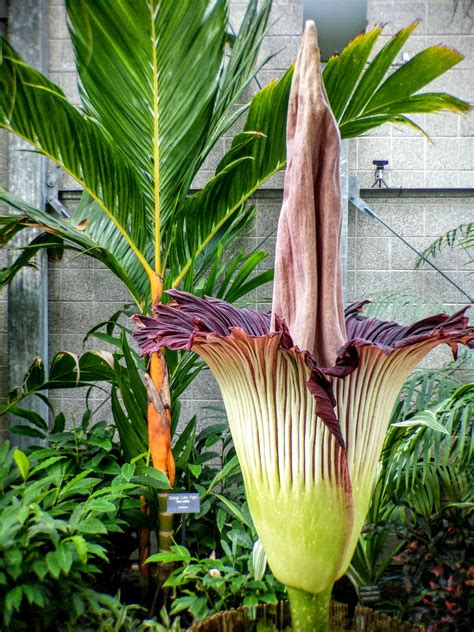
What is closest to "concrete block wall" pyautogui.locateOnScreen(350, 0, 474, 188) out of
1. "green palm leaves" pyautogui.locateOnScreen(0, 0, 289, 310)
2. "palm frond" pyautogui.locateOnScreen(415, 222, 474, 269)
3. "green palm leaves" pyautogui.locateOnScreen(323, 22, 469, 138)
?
"palm frond" pyautogui.locateOnScreen(415, 222, 474, 269)

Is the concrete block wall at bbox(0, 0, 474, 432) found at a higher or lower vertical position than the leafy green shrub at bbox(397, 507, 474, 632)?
higher

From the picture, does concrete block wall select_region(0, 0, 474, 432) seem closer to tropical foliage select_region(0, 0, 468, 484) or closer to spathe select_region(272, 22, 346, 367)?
tropical foliage select_region(0, 0, 468, 484)

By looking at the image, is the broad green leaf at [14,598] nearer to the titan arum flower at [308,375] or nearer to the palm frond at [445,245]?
the titan arum flower at [308,375]

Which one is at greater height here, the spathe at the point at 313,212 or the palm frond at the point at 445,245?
the palm frond at the point at 445,245

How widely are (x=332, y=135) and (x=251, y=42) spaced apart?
1.03 meters

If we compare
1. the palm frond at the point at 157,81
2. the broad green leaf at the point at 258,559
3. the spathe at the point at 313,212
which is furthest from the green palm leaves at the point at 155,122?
the broad green leaf at the point at 258,559

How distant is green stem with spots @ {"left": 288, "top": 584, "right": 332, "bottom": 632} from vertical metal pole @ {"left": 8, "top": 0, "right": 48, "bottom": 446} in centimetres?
193

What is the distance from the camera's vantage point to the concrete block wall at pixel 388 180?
7.79 feet

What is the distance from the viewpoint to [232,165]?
4.76 feet

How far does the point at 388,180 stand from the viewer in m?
2.38

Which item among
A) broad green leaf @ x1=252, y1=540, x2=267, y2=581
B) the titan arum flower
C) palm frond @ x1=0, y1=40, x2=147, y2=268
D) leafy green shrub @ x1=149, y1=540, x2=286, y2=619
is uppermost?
palm frond @ x1=0, y1=40, x2=147, y2=268

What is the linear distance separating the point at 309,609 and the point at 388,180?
2.04 m

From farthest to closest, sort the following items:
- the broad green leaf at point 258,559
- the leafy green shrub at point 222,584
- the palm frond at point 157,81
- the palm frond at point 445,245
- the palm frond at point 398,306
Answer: the palm frond at point 445,245 < the palm frond at point 398,306 < the palm frond at point 157,81 < the leafy green shrub at point 222,584 < the broad green leaf at point 258,559

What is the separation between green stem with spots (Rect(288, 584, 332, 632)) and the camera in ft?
1.99
